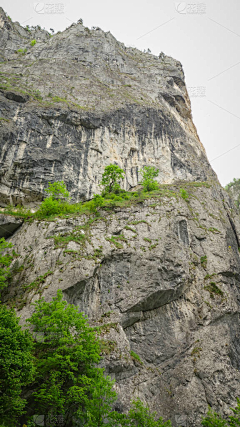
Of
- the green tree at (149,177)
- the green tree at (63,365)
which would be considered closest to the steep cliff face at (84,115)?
the green tree at (149,177)

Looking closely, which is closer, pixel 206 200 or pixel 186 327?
pixel 186 327

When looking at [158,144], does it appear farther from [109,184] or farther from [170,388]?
[170,388]

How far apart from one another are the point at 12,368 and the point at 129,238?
1349cm

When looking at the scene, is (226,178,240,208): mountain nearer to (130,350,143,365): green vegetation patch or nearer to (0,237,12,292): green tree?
(130,350,143,365): green vegetation patch

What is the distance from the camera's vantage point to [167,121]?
1718 inches

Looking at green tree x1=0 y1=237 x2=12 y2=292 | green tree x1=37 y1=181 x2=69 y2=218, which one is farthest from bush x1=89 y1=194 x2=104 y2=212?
green tree x1=0 y1=237 x2=12 y2=292

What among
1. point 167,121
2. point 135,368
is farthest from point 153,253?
point 167,121

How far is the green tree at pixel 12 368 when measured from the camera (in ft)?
38.2

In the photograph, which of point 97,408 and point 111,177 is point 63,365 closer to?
point 97,408

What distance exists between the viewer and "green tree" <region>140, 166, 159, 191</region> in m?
32.1

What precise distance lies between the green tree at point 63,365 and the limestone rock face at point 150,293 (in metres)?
2.37

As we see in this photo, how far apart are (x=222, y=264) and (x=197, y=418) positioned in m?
12.4

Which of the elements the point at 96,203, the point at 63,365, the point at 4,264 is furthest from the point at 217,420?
the point at 96,203

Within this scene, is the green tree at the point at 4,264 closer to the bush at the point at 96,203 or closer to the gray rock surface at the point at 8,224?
the gray rock surface at the point at 8,224
